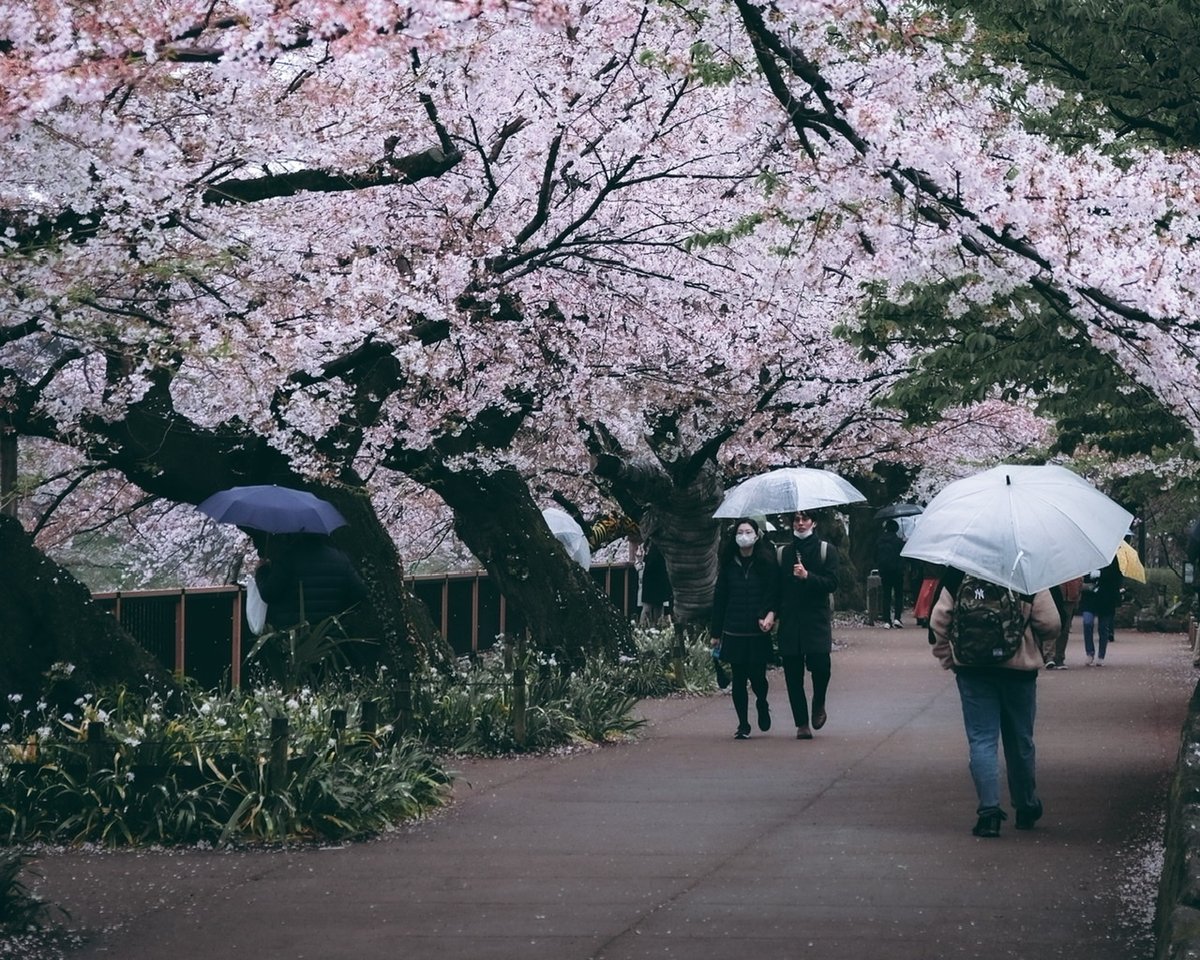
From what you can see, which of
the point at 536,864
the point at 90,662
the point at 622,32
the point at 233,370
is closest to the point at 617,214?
the point at 622,32

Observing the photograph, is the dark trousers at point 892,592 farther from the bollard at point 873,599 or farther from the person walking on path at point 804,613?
the person walking on path at point 804,613

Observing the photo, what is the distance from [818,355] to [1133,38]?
13255mm

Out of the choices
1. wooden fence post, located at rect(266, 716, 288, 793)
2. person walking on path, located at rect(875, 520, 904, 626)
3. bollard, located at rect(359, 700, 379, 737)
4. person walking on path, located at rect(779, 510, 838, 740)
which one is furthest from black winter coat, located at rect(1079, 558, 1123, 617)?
wooden fence post, located at rect(266, 716, 288, 793)

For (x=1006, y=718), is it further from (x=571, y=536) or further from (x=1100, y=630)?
(x=1100, y=630)

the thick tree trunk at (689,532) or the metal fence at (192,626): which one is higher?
the thick tree trunk at (689,532)

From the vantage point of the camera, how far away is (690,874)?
8.59 metres

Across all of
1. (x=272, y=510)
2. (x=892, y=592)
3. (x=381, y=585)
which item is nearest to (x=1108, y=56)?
(x=272, y=510)

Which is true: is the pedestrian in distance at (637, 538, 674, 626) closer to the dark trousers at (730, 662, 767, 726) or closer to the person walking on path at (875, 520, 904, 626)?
the person walking on path at (875, 520, 904, 626)

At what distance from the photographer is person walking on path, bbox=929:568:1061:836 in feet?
31.7

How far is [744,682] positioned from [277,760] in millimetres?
6045

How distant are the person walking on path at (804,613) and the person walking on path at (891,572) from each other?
60.7ft

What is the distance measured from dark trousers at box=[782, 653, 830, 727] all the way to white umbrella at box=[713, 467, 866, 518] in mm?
2400

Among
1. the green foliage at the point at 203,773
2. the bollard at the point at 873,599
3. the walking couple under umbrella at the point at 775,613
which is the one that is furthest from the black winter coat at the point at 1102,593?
the green foliage at the point at 203,773

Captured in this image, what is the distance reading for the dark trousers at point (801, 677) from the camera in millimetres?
14680
